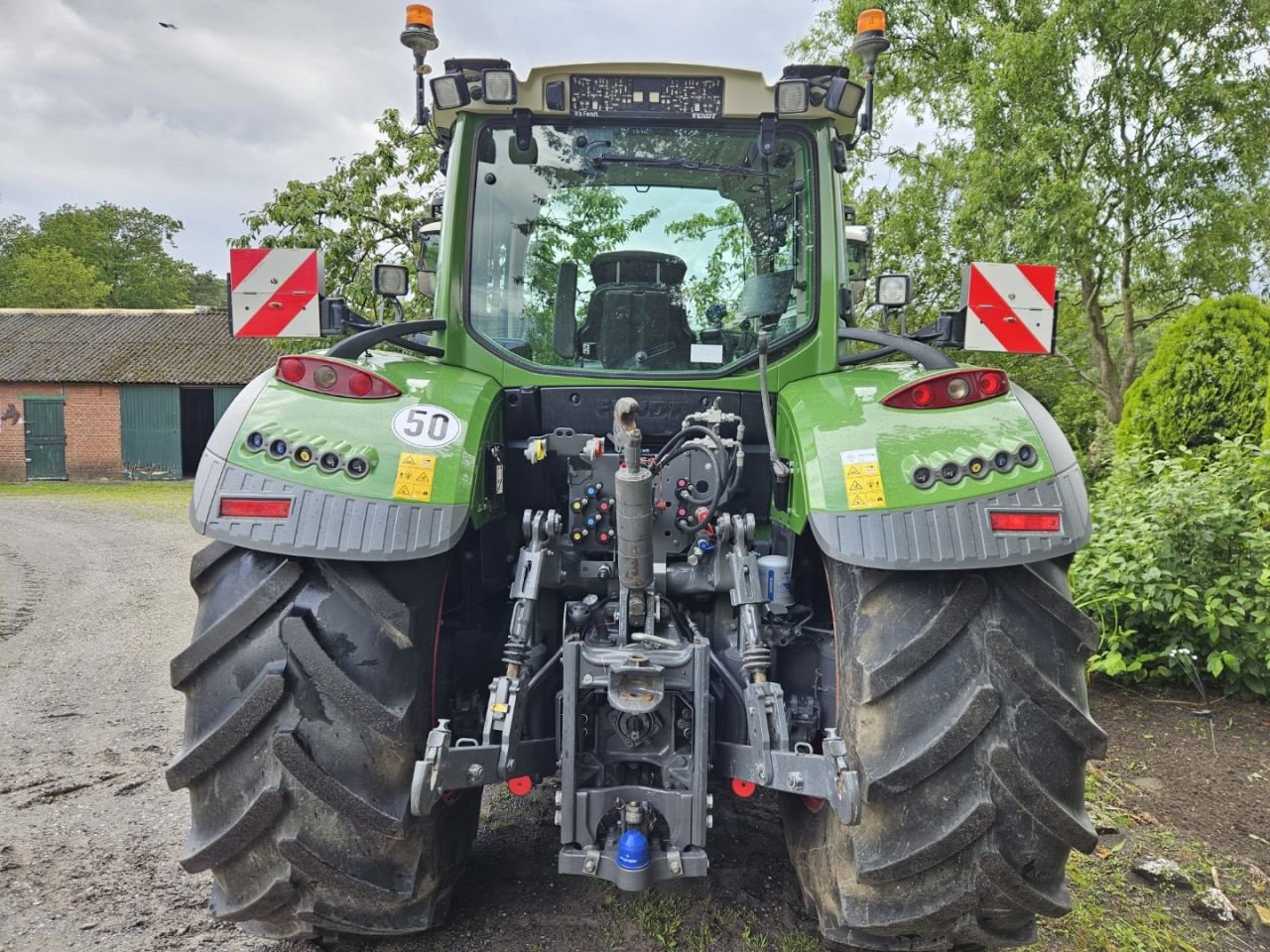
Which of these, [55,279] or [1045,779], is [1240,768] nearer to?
[1045,779]

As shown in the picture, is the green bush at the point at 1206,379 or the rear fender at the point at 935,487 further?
the green bush at the point at 1206,379

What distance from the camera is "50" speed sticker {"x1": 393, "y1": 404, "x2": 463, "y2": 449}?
7.11 feet

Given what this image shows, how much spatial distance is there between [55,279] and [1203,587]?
154ft

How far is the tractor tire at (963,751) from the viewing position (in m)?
1.87

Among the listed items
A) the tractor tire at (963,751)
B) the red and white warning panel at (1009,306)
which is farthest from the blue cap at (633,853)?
the red and white warning panel at (1009,306)

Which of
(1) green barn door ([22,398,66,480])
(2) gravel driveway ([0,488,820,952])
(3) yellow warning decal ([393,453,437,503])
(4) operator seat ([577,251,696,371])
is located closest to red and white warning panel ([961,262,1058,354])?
(4) operator seat ([577,251,696,371])

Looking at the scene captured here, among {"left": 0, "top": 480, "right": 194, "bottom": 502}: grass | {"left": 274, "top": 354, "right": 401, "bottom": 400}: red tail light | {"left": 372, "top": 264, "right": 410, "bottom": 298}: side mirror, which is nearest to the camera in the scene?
{"left": 274, "top": 354, "right": 401, "bottom": 400}: red tail light

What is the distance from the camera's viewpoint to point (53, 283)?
38750 millimetres

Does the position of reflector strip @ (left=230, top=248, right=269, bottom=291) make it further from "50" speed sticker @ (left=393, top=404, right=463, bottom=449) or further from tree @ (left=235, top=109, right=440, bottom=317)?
tree @ (left=235, top=109, right=440, bottom=317)

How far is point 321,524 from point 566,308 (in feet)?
4.14

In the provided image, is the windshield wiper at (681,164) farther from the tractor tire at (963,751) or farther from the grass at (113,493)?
the grass at (113,493)

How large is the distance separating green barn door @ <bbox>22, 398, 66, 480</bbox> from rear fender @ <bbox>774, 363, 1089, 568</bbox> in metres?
25.9

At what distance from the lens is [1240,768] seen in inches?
148

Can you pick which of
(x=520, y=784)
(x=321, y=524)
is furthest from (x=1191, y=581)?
(x=321, y=524)
